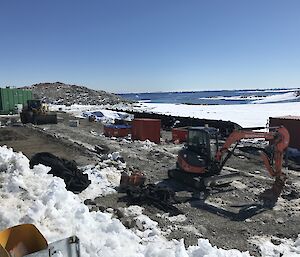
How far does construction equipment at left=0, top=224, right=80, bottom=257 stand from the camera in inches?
174

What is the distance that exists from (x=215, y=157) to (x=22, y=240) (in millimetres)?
8814

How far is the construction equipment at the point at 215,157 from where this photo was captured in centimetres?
1173

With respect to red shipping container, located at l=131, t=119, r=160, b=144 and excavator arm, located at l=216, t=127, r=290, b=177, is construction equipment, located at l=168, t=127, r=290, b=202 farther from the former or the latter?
red shipping container, located at l=131, t=119, r=160, b=144

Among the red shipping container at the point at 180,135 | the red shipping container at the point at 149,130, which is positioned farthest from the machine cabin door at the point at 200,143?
the red shipping container at the point at 180,135

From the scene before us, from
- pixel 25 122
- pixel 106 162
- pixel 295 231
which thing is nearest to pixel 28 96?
pixel 25 122

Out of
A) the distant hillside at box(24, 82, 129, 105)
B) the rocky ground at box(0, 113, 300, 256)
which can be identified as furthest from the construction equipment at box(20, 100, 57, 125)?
the distant hillside at box(24, 82, 129, 105)

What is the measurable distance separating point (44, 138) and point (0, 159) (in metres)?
14.4

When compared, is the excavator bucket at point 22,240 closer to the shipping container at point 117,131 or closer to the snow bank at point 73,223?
the snow bank at point 73,223

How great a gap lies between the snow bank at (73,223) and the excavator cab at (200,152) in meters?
4.09

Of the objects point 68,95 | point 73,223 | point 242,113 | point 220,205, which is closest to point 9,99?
point 242,113

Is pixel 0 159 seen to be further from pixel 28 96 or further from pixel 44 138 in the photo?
pixel 28 96

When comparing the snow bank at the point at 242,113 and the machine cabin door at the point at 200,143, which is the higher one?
the machine cabin door at the point at 200,143

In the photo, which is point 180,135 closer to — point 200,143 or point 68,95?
point 200,143

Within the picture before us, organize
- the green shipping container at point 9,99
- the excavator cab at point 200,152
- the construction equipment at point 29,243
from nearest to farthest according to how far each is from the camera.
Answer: the construction equipment at point 29,243 → the excavator cab at point 200,152 → the green shipping container at point 9,99
